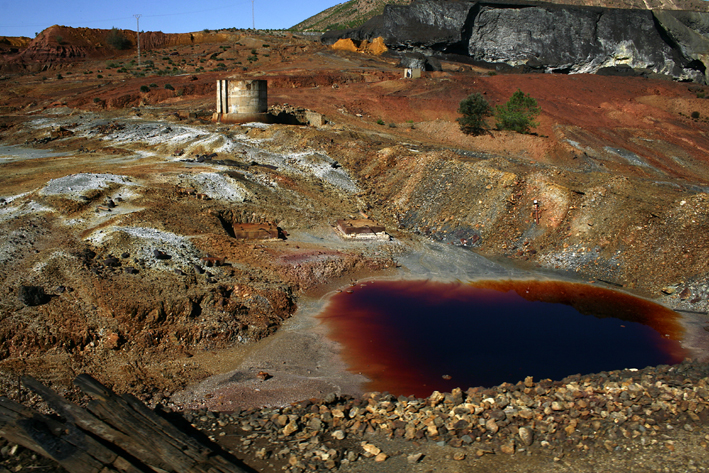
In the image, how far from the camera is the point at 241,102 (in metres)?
29.0

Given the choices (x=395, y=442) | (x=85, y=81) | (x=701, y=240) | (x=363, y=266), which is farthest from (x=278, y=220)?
(x=85, y=81)

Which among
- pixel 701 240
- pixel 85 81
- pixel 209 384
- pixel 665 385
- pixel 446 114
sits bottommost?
pixel 209 384

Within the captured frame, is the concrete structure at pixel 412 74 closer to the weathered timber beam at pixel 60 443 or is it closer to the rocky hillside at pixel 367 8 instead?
the rocky hillside at pixel 367 8

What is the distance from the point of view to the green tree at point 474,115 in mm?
31094

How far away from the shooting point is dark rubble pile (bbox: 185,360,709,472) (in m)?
6.89

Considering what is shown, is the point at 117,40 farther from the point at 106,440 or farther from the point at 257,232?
the point at 106,440

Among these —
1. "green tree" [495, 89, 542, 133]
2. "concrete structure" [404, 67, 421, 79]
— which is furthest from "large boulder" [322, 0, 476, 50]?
"green tree" [495, 89, 542, 133]

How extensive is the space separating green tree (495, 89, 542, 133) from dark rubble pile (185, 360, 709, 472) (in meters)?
24.1

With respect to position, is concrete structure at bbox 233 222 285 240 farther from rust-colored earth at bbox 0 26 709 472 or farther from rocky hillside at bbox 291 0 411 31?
rocky hillside at bbox 291 0 411 31

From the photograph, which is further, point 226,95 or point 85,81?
point 85,81

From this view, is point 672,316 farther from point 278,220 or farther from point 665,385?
point 278,220

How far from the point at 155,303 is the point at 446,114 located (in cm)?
2918

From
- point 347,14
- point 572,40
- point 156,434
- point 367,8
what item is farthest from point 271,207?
point 347,14

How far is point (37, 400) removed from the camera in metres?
8.38
